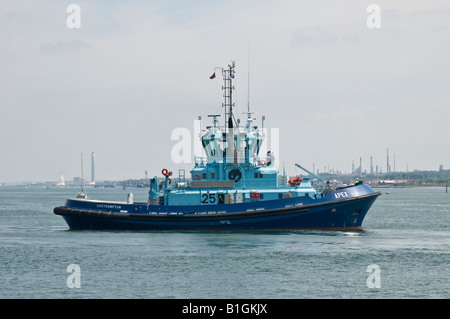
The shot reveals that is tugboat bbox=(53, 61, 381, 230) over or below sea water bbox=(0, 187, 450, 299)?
over

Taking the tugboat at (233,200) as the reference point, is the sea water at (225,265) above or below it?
below

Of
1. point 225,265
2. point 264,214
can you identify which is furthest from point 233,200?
point 225,265

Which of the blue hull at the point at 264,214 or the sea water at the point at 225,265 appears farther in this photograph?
the blue hull at the point at 264,214

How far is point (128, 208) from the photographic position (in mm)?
41906

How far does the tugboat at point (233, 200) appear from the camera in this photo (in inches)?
1582

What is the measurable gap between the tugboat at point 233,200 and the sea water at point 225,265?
0.70 m

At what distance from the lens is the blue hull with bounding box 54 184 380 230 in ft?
131

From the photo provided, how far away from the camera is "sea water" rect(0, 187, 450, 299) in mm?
25375

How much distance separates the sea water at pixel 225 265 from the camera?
83.3ft

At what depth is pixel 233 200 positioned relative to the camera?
4100 centimetres

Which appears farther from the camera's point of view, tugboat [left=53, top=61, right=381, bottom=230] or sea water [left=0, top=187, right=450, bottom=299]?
tugboat [left=53, top=61, right=381, bottom=230]

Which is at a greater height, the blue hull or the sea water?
the blue hull
